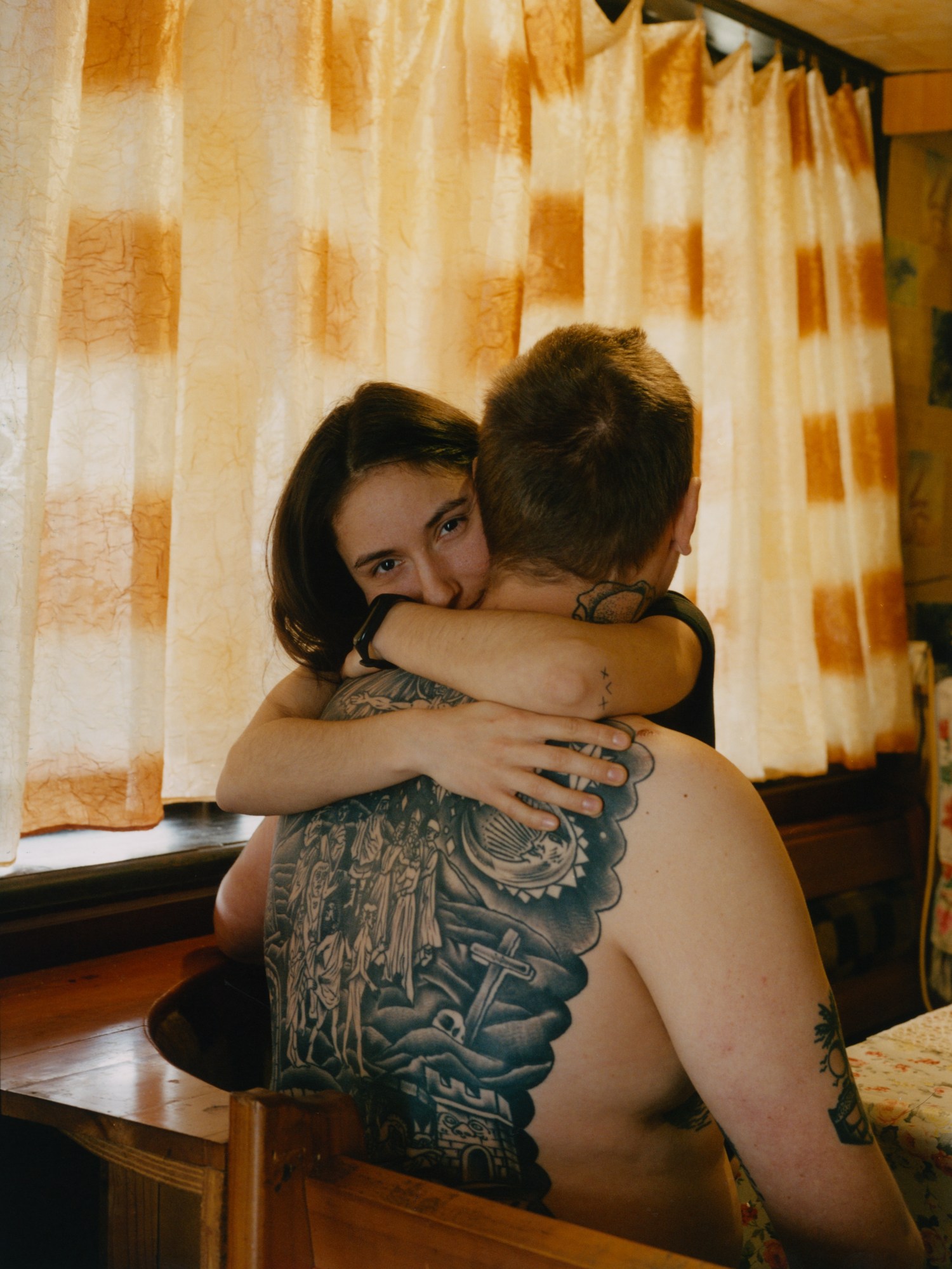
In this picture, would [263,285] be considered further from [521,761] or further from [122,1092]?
[122,1092]

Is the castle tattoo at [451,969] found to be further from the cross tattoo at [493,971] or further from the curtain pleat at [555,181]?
the curtain pleat at [555,181]

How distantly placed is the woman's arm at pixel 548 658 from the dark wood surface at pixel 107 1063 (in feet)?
1.32

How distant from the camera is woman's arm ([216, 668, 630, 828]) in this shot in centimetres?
85

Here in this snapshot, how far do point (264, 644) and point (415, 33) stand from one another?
1.10 metres

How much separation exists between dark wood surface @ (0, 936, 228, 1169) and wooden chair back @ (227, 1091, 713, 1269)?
0.17 ft

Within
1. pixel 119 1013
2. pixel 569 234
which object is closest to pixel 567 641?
pixel 119 1013

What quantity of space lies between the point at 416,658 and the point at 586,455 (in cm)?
25

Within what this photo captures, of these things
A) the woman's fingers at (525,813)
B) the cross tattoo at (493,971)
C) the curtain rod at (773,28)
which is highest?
the curtain rod at (773,28)

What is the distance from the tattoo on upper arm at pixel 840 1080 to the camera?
0.79 m

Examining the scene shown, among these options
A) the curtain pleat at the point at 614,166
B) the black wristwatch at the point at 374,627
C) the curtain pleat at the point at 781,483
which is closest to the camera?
the black wristwatch at the point at 374,627

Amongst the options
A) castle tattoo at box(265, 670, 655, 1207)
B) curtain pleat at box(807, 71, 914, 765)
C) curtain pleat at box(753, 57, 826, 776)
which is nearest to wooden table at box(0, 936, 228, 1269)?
castle tattoo at box(265, 670, 655, 1207)

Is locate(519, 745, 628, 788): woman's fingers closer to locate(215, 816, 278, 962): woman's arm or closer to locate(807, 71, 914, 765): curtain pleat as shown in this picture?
locate(215, 816, 278, 962): woman's arm

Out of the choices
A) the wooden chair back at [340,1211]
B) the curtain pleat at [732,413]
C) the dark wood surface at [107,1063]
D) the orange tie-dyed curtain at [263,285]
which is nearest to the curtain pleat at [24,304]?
the orange tie-dyed curtain at [263,285]

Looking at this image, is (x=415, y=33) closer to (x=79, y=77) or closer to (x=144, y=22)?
(x=144, y=22)
